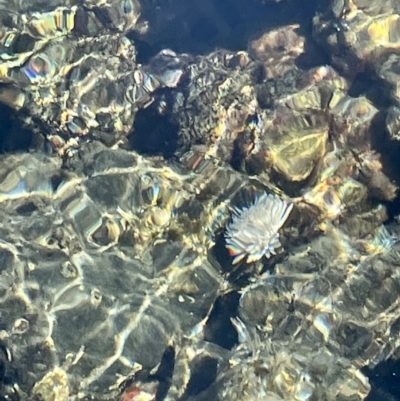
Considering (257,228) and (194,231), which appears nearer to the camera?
(257,228)

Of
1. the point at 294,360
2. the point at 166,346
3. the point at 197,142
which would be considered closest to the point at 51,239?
the point at 166,346

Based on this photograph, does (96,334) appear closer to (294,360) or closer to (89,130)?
(294,360)

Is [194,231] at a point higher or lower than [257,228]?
lower

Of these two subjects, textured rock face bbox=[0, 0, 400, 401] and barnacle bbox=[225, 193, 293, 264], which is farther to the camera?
barnacle bbox=[225, 193, 293, 264]

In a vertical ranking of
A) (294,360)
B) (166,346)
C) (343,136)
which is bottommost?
(166,346)
